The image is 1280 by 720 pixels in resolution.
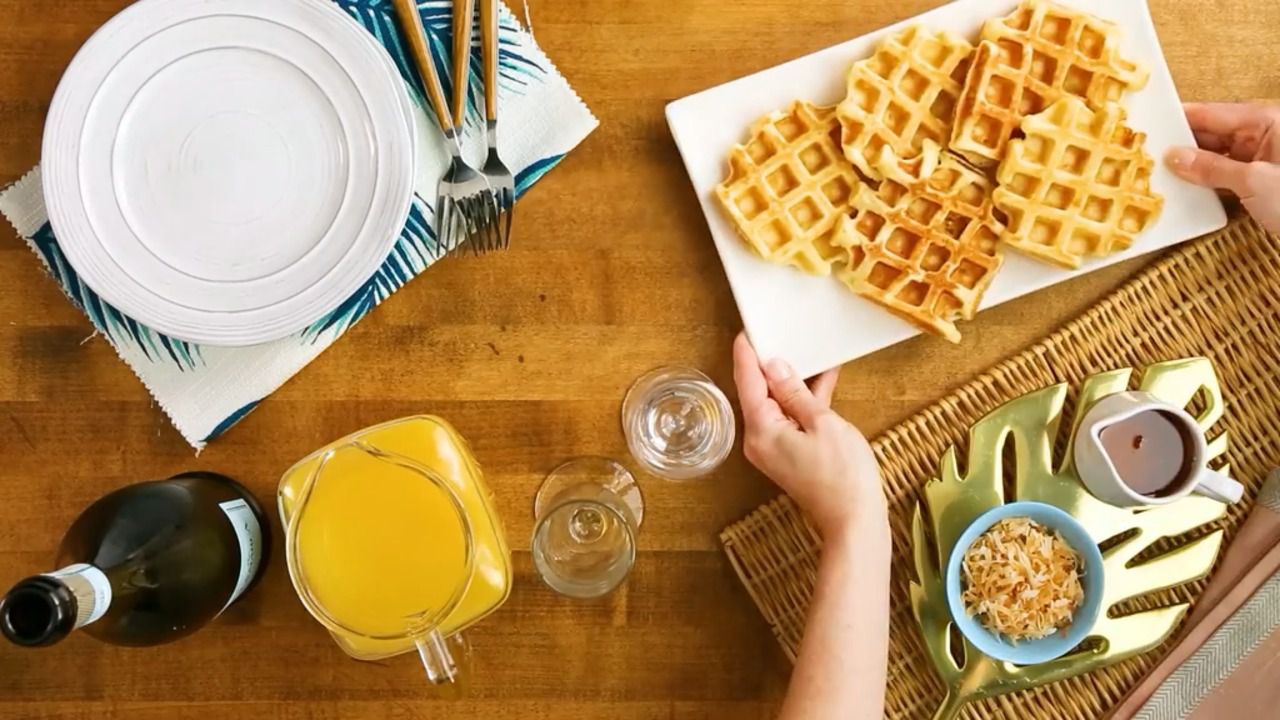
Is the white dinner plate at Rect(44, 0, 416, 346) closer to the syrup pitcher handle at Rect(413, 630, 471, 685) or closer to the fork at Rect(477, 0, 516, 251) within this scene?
the fork at Rect(477, 0, 516, 251)

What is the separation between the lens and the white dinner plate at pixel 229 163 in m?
1.02

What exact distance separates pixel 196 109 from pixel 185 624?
20.9 inches

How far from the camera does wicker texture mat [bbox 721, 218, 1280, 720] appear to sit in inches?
44.1

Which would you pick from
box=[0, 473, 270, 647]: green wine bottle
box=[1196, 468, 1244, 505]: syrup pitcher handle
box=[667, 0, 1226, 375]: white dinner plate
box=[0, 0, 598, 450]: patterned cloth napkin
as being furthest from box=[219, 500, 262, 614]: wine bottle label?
box=[1196, 468, 1244, 505]: syrup pitcher handle

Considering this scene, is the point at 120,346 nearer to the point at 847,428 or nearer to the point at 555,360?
the point at 555,360

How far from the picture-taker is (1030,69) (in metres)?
1.11

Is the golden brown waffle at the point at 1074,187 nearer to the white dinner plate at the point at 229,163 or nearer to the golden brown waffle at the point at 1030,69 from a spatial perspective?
the golden brown waffle at the point at 1030,69

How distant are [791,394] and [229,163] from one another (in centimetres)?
65

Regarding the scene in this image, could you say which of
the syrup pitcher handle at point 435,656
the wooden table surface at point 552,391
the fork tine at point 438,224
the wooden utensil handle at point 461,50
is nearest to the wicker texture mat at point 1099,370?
the wooden table surface at point 552,391

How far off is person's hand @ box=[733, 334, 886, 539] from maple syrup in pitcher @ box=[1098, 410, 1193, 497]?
264 millimetres

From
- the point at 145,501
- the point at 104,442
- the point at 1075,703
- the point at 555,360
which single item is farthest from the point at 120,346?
the point at 1075,703

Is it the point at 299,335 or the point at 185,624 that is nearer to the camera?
the point at 185,624

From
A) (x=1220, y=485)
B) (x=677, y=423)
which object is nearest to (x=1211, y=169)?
(x=1220, y=485)

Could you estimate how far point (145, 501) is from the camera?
0.96m
